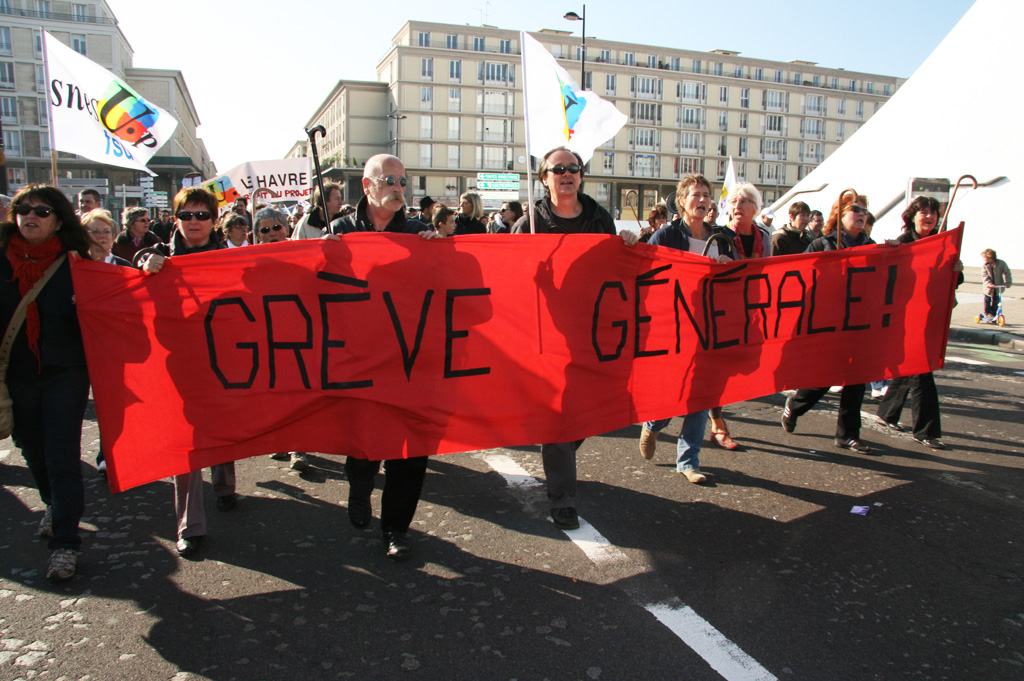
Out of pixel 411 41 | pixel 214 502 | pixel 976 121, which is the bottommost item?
pixel 214 502

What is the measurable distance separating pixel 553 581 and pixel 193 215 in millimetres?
2966

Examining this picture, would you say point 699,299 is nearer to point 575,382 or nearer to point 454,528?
point 575,382

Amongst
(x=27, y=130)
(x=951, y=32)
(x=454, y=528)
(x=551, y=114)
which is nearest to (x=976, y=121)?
(x=951, y=32)

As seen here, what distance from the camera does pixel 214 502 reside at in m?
4.61

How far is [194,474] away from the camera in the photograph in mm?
3912

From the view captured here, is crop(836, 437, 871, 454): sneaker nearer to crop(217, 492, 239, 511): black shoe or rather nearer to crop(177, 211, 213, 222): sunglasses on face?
crop(217, 492, 239, 511): black shoe

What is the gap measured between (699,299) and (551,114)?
1.87m

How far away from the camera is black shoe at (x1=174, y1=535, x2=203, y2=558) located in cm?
377

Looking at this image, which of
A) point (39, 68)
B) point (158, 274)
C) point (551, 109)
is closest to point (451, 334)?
point (158, 274)

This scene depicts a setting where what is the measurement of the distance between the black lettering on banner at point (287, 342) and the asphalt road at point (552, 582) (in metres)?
0.95

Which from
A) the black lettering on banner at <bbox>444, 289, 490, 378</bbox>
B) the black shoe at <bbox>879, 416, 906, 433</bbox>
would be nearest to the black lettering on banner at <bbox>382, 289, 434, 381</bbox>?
the black lettering on banner at <bbox>444, 289, 490, 378</bbox>

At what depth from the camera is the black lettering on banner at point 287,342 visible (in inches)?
150

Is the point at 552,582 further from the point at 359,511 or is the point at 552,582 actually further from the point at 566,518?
the point at 359,511

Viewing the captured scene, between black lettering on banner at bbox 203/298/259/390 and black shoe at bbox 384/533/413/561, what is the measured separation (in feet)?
3.58
